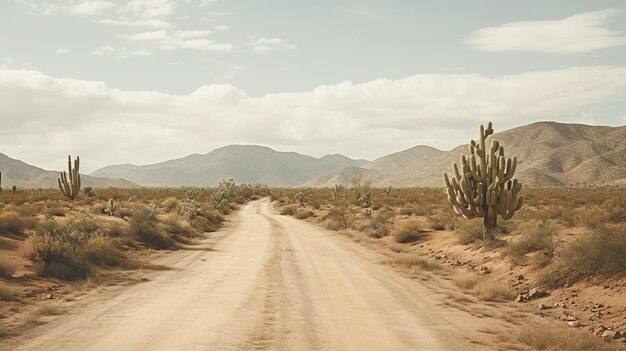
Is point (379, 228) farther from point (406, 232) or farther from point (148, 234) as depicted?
point (148, 234)

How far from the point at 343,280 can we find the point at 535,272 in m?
4.83

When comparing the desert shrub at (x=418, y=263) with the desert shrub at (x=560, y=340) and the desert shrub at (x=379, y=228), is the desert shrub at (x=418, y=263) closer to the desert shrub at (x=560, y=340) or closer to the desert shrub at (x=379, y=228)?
the desert shrub at (x=560, y=340)

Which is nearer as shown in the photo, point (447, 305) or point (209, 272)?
point (447, 305)

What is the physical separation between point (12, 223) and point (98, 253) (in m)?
5.64

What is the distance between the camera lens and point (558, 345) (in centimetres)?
757

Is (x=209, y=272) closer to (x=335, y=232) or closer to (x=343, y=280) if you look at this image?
(x=343, y=280)

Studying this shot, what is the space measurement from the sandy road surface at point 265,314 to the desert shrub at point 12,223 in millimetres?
7044

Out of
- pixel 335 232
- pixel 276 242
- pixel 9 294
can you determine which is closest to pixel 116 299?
pixel 9 294

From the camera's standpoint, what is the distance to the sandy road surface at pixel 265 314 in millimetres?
7508

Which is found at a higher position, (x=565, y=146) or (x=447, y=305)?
(x=565, y=146)

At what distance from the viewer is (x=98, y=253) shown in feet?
48.4

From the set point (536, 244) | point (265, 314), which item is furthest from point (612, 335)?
point (536, 244)

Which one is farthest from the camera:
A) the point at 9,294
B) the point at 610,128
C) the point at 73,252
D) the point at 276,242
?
the point at 610,128

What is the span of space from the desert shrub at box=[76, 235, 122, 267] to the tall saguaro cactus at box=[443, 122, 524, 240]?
37.8ft
